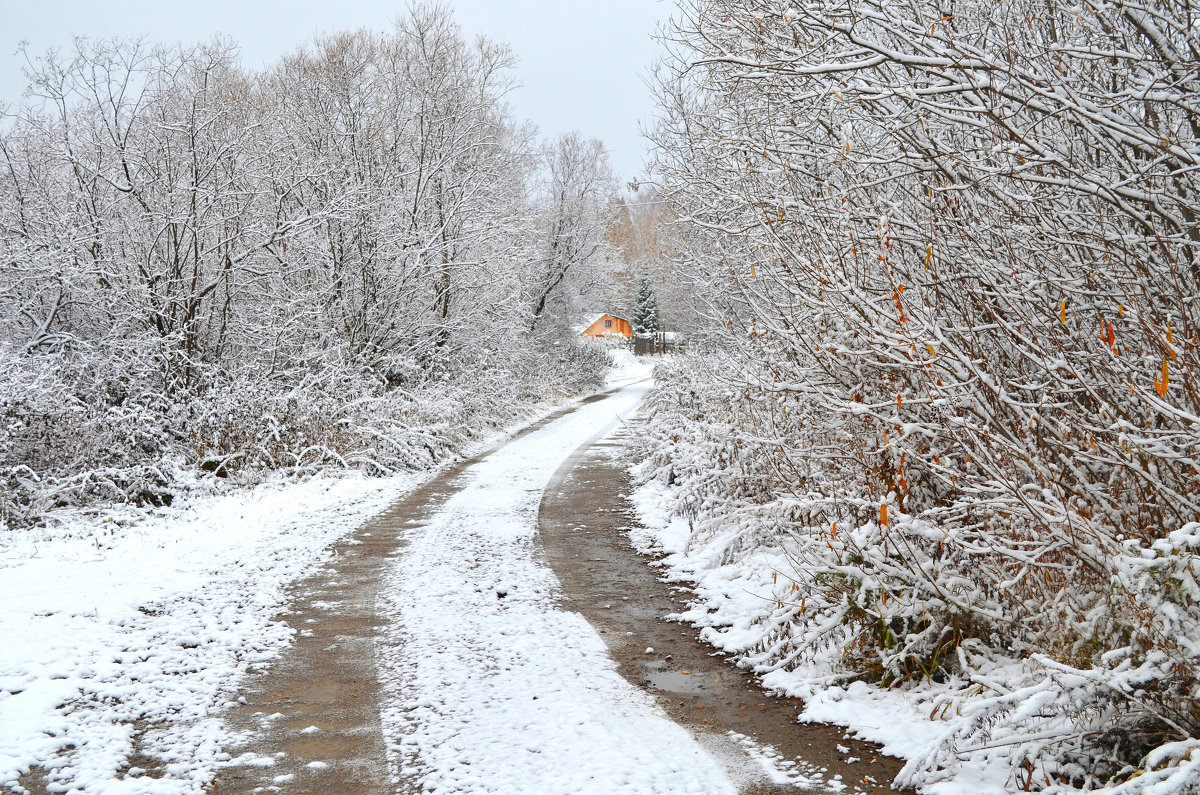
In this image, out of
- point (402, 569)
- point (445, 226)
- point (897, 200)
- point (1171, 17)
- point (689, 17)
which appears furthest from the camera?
point (445, 226)

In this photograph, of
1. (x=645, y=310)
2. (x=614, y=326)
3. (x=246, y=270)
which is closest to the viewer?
(x=246, y=270)

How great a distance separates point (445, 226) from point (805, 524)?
52.5ft

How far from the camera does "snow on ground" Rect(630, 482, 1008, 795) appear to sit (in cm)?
392

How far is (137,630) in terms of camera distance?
20.3ft

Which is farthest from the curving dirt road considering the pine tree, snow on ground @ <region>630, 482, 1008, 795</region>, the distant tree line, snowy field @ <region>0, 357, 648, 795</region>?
the pine tree

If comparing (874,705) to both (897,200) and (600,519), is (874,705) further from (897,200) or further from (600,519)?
(600,519)

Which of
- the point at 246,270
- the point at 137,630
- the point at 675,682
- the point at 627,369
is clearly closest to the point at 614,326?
the point at 627,369

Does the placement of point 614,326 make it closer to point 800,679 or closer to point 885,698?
point 800,679

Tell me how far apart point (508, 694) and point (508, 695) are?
0.04 feet

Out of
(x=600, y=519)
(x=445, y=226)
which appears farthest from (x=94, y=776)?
(x=445, y=226)

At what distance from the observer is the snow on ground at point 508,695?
13.3 feet

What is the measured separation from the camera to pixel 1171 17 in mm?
4379

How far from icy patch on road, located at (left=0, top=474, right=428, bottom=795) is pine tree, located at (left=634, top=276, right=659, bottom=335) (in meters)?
67.7

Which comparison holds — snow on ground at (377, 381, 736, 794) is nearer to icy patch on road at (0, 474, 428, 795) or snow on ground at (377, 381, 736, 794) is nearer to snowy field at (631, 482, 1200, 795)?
snowy field at (631, 482, 1200, 795)
